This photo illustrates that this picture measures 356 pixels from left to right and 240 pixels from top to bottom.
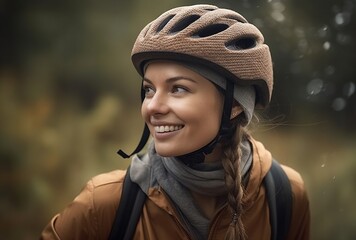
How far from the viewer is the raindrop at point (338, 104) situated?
4.42 meters

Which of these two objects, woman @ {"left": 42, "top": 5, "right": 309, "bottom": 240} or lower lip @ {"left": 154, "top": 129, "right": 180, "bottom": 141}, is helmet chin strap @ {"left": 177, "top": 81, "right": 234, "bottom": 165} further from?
lower lip @ {"left": 154, "top": 129, "right": 180, "bottom": 141}

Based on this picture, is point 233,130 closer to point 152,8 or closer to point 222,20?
point 222,20

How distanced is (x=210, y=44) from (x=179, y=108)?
0.25 m

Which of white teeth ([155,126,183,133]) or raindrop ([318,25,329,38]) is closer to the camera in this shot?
white teeth ([155,126,183,133])

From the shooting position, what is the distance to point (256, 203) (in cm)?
197

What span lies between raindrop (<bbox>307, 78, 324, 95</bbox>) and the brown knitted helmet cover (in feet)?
8.15

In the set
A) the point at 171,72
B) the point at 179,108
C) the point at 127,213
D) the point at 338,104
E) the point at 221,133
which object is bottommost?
the point at 338,104

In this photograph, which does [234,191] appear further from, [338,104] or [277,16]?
[338,104]

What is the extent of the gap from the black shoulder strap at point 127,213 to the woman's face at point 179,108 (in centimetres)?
18

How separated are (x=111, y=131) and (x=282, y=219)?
2187mm

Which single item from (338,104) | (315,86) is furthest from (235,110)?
(338,104)

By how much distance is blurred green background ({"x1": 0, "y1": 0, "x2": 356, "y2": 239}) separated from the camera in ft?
12.2

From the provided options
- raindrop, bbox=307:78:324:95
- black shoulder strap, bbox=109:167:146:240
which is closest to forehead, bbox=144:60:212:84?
black shoulder strap, bbox=109:167:146:240

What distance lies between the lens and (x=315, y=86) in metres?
4.38
